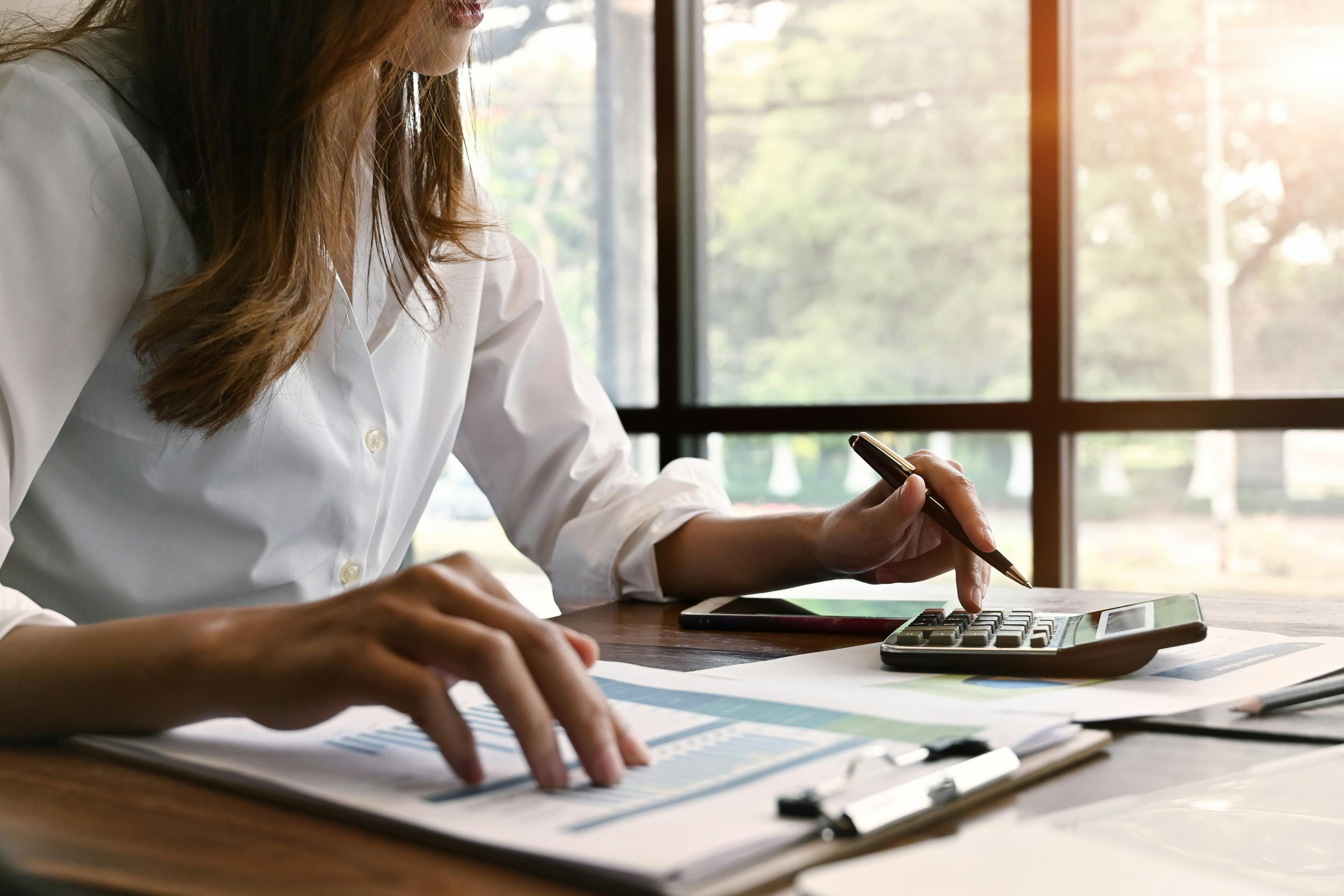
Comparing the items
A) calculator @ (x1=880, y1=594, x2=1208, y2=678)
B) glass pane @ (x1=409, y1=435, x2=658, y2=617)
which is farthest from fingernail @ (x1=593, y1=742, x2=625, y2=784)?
glass pane @ (x1=409, y1=435, x2=658, y2=617)

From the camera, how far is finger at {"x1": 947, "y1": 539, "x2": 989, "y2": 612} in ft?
2.93

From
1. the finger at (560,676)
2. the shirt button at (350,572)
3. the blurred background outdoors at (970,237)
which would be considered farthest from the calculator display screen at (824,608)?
the blurred background outdoors at (970,237)

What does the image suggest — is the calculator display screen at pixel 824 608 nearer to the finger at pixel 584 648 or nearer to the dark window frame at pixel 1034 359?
the finger at pixel 584 648

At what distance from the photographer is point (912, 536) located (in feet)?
3.40

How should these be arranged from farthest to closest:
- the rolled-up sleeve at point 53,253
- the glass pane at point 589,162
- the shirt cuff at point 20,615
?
1. the glass pane at point 589,162
2. the rolled-up sleeve at point 53,253
3. the shirt cuff at point 20,615

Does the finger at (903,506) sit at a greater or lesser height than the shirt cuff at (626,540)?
greater

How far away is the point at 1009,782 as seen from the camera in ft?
1.60

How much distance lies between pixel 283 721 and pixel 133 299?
47 centimetres

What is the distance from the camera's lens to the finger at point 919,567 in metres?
1.04

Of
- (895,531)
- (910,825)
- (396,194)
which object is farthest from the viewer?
(396,194)

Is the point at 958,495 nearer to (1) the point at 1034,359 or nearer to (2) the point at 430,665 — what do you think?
(2) the point at 430,665

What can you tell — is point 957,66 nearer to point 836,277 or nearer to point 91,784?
point 836,277

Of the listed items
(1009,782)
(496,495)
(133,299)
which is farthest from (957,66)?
(1009,782)

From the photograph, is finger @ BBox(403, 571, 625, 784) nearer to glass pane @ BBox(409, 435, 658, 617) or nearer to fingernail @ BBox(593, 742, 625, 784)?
fingernail @ BBox(593, 742, 625, 784)
